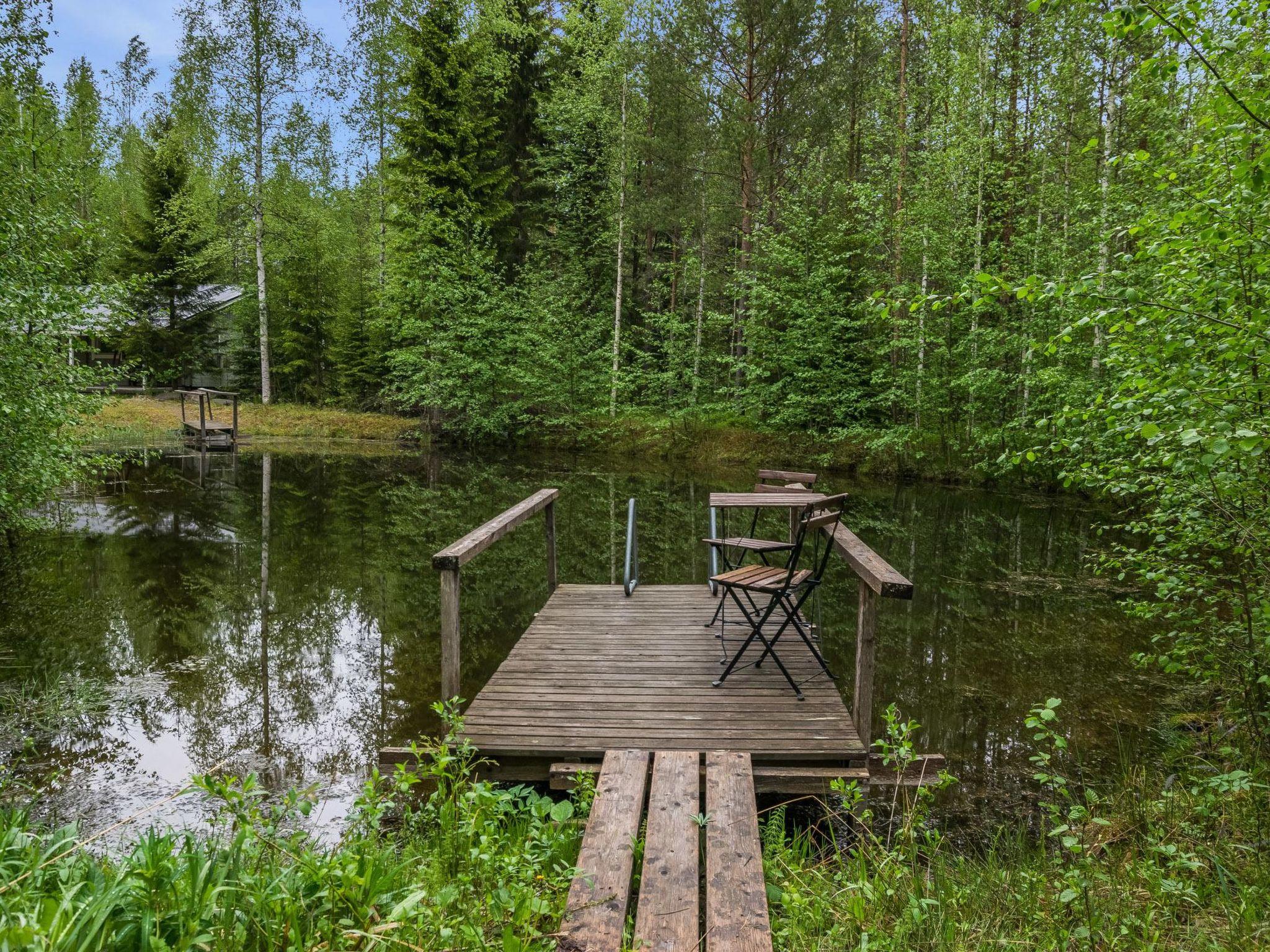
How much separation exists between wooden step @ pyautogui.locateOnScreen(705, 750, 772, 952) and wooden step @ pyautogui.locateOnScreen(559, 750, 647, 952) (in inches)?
10.9

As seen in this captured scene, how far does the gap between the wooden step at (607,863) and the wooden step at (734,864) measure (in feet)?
0.91

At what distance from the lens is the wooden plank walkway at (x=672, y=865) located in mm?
2221

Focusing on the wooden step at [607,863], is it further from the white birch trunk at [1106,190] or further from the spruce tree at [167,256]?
the spruce tree at [167,256]

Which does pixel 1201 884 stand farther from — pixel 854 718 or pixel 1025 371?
pixel 1025 371

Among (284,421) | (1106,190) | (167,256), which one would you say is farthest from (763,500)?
(167,256)

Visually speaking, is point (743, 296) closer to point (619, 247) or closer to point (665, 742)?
point (619, 247)

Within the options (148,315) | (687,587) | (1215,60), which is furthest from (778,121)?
(148,315)

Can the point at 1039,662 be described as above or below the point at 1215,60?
below

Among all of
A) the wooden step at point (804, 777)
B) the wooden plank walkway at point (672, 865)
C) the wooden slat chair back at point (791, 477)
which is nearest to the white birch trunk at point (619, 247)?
the wooden slat chair back at point (791, 477)

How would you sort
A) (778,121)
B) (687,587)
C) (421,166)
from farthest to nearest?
1. (421,166)
2. (778,121)
3. (687,587)

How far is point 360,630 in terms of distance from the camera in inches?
290

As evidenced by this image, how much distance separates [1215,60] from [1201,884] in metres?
3.52

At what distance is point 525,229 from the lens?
23.6m

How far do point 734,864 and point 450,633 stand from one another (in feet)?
7.43
